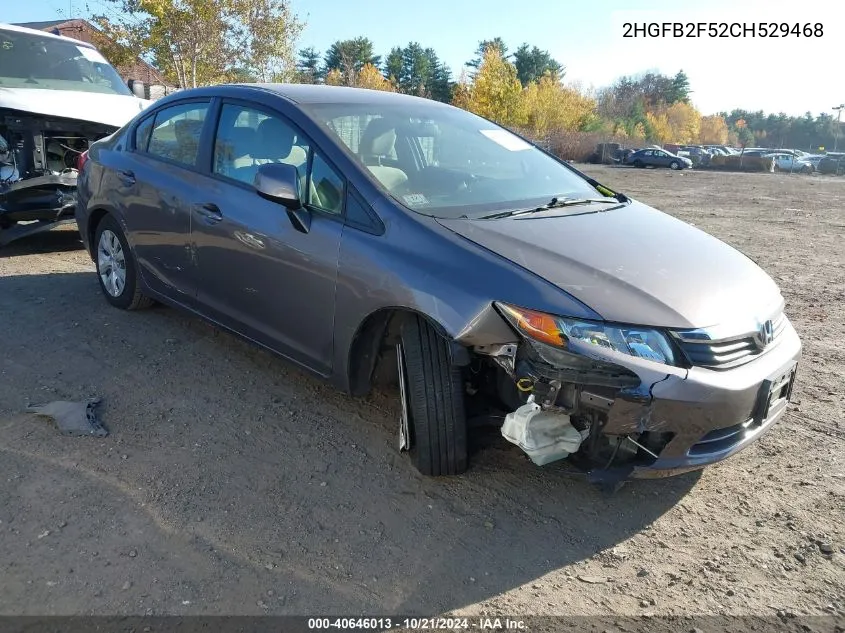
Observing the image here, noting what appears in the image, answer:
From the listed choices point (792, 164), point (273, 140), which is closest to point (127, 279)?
point (273, 140)

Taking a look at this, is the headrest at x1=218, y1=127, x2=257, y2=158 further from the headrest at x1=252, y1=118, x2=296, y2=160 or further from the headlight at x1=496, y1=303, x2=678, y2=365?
the headlight at x1=496, y1=303, x2=678, y2=365

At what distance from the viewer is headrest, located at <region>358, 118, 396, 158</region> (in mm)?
3604

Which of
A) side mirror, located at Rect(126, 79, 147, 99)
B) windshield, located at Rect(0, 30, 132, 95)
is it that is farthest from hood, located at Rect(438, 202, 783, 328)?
side mirror, located at Rect(126, 79, 147, 99)

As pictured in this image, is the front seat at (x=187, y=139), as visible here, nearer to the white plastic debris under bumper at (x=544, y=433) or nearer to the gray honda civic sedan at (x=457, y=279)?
the gray honda civic sedan at (x=457, y=279)

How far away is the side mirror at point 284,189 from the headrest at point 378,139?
391 mm

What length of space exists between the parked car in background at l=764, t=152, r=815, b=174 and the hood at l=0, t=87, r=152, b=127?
46.3 metres

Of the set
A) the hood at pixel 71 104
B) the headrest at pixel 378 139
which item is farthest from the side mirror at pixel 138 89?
the headrest at pixel 378 139

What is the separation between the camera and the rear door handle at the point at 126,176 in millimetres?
4703

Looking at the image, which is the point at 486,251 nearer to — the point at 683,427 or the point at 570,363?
the point at 570,363

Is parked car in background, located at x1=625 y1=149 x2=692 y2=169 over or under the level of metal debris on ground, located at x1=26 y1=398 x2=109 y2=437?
over

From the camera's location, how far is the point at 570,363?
8.66 feet

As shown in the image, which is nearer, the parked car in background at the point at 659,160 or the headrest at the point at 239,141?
the headrest at the point at 239,141

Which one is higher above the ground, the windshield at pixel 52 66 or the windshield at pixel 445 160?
the windshield at pixel 52 66

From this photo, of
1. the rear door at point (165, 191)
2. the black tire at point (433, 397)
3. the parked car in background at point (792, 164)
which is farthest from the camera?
the parked car in background at point (792, 164)
